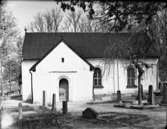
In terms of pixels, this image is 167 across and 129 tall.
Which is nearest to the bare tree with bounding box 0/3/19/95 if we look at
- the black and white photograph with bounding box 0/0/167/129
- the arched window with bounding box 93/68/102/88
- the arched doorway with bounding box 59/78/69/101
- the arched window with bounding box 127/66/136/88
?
the black and white photograph with bounding box 0/0/167/129

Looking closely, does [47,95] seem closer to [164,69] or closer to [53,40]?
[53,40]

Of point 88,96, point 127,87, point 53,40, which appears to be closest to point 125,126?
point 88,96

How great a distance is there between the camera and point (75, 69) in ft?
87.9

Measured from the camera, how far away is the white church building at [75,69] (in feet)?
86.8

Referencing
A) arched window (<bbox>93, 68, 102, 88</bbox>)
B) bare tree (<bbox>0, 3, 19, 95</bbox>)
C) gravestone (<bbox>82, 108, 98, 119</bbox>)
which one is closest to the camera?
bare tree (<bbox>0, 3, 19, 95</bbox>)

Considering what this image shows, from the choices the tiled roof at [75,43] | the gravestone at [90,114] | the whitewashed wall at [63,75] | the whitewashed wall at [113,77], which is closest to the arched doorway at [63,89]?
the whitewashed wall at [63,75]

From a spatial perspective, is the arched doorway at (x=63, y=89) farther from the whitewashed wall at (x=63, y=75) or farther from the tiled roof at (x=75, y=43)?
the tiled roof at (x=75, y=43)

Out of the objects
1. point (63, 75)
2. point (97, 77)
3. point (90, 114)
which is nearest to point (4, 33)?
point (90, 114)

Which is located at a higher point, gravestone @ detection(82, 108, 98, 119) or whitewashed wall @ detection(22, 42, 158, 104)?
whitewashed wall @ detection(22, 42, 158, 104)

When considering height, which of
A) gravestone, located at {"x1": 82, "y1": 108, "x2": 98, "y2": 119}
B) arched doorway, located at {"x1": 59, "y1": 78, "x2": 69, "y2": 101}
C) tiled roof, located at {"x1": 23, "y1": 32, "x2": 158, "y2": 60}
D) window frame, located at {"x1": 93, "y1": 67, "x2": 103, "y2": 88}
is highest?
tiled roof, located at {"x1": 23, "y1": 32, "x2": 158, "y2": 60}

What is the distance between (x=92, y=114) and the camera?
14.3m

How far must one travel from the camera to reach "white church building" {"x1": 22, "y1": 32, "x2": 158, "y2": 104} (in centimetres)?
2647

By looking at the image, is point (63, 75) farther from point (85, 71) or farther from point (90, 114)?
point (90, 114)

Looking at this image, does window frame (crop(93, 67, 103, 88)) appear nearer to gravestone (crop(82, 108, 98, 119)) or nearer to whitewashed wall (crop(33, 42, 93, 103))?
whitewashed wall (crop(33, 42, 93, 103))
